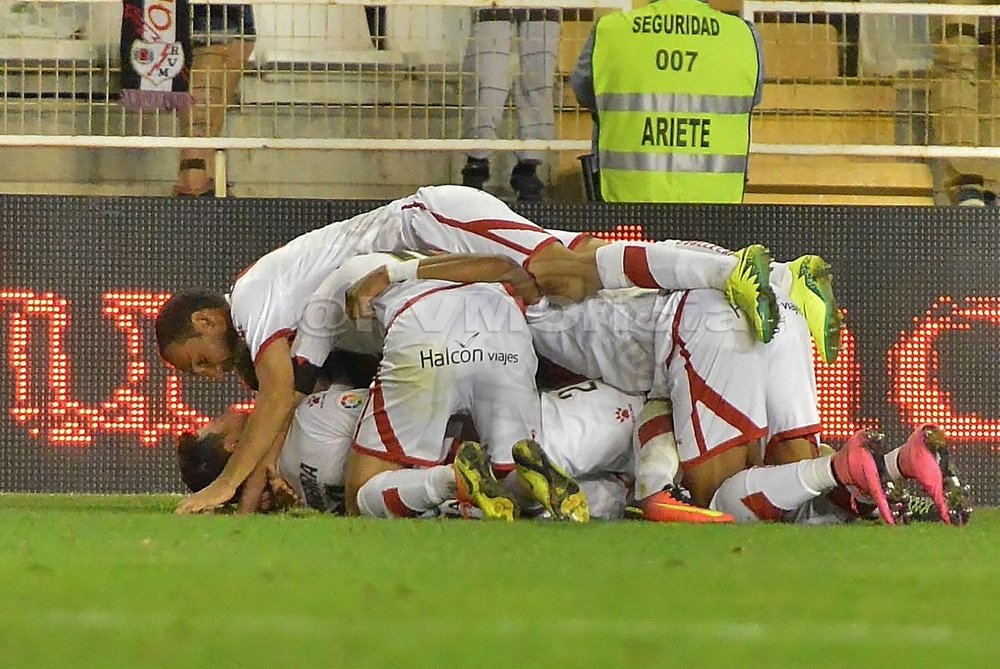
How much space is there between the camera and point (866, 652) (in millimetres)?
1906

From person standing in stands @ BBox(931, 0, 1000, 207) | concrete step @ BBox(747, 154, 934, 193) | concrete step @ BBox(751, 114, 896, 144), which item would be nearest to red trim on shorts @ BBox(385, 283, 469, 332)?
concrete step @ BBox(751, 114, 896, 144)

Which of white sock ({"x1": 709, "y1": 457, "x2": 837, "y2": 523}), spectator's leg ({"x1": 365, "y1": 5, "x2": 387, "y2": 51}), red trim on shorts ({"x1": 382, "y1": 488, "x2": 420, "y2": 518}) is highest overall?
spectator's leg ({"x1": 365, "y1": 5, "x2": 387, "y2": 51})

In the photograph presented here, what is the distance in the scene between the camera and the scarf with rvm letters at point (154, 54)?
5.61m

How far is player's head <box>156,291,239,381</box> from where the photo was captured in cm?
468

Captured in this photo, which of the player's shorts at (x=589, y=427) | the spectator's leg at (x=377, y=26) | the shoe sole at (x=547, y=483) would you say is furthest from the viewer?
the spectator's leg at (x=377, y=26)

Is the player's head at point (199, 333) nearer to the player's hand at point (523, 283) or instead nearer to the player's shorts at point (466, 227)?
Result: the player's shorts at point (466, 227)

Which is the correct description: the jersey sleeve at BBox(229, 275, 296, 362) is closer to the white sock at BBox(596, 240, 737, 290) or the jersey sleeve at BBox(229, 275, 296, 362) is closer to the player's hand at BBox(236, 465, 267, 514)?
the player's hand at BBox(236, 465, 267, 514)

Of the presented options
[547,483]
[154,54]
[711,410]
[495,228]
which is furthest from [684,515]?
[154,54]

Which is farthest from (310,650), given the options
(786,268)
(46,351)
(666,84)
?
(666,84)

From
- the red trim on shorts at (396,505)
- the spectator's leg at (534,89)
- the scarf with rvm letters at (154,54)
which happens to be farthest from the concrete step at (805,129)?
the red trim on shorts at (396,505)

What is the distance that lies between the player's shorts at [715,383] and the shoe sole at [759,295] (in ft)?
0.33

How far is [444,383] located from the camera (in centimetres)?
433

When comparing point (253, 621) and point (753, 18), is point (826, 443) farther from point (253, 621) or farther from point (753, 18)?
point (253, 621)

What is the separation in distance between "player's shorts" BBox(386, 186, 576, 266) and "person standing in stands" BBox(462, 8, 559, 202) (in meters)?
1.02
